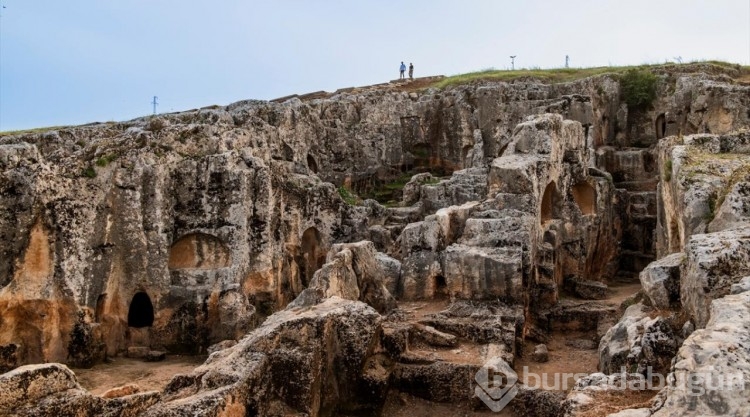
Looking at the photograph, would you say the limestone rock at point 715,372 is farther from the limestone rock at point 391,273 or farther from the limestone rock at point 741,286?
the limestone rock at point 391,273

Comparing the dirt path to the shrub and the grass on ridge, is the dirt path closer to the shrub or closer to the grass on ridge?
the shrub

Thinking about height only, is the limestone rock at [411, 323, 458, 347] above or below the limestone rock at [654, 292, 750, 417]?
below

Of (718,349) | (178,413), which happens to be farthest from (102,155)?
(718,349)

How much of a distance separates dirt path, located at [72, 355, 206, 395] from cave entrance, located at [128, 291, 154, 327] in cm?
141

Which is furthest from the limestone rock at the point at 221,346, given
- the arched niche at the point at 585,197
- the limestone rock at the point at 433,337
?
the arched niche at the point at 585,197

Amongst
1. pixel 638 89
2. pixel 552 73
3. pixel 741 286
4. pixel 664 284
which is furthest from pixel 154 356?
pixel 552 73

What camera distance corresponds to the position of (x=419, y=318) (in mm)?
14172

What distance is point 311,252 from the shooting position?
21062mm

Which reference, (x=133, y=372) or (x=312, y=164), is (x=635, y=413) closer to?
(x=133, y=372)

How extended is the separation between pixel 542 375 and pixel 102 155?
35.6 ft

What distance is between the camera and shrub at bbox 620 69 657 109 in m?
31.5

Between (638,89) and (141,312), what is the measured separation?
24.1m

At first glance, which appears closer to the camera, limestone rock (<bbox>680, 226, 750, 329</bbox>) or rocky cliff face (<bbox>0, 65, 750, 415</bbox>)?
limestone rock (<bbox>680, 226, 750, 329</bbox>)

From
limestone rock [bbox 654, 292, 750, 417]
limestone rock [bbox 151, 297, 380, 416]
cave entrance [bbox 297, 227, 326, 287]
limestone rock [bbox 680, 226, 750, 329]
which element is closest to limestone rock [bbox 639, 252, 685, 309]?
limestone rock [bbox 680, 226, 750, 329]
